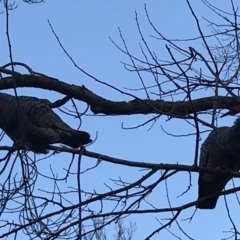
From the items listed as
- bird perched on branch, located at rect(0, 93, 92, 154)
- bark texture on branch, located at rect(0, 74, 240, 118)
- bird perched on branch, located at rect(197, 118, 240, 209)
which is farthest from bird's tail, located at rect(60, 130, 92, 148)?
bird perched on branch, located at rect(197, 118, 240, 209)

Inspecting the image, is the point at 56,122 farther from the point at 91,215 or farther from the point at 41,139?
the point at 91,215

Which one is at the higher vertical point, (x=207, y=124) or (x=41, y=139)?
(x=41, y=139)

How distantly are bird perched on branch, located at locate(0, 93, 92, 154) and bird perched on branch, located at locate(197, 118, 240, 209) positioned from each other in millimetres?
1182

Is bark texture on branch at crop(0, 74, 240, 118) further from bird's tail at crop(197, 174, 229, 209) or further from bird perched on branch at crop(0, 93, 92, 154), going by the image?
bird's tail at crop(197, 174, 229, 209)

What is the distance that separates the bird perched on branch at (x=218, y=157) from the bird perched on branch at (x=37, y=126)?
1182 mm

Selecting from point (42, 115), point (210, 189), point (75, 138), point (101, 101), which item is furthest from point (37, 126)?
point (210, 189)

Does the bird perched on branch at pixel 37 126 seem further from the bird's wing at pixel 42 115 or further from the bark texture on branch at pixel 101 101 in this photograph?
the bark texture on branch at pixel 101 101

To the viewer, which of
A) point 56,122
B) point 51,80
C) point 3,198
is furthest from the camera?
point 56,122

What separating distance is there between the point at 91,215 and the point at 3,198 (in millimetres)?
605

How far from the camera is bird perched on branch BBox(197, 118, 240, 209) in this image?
17.7ft

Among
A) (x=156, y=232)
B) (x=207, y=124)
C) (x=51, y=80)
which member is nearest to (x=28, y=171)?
(x=156, y=232)

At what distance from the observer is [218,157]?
19.1ft

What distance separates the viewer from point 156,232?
425 cm

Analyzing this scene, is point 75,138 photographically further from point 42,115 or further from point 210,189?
point 210,189
